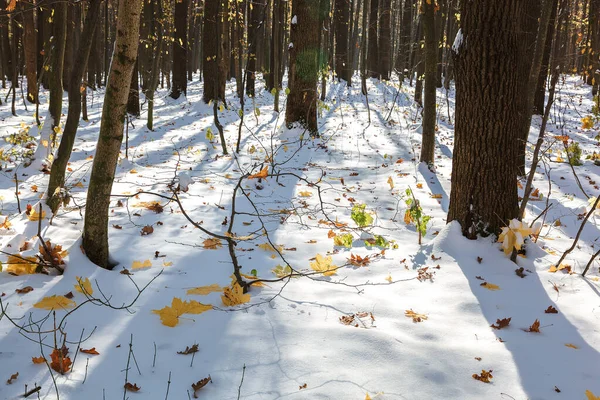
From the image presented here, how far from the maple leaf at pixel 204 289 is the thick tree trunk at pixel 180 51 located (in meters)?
11.8

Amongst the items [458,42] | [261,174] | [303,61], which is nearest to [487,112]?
[458,42]

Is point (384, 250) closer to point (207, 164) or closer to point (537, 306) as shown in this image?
point (537, 306)

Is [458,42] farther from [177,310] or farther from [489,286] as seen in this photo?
[177,310]

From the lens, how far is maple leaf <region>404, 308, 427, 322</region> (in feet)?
8.67

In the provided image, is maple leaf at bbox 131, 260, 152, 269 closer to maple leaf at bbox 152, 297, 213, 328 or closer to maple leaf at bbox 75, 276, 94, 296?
maple leaf at bbox 75, 276, 94, 296

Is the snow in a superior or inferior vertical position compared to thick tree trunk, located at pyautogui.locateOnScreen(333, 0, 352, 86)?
inferior

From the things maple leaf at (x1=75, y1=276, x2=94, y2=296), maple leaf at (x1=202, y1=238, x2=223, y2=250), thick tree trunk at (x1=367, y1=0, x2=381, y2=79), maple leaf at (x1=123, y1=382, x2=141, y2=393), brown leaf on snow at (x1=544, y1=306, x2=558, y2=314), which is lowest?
brown leaf on snow at (x1=544, y1=306, x2=558, y2=314)

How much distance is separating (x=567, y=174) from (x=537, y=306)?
4894mm

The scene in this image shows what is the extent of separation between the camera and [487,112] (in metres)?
3.48

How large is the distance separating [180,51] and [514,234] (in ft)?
44.4

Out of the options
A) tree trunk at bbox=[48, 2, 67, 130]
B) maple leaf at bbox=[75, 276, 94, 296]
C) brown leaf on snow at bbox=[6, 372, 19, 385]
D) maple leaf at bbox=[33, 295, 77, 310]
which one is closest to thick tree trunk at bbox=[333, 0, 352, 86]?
tree trunk at bbox=[48, 2, 67, 130]

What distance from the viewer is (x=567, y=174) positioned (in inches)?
268

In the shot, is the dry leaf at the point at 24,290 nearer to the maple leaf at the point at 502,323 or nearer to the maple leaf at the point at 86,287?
the maple leaf at the point at 86,287

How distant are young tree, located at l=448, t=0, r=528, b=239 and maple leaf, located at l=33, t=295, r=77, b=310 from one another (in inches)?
119
